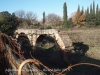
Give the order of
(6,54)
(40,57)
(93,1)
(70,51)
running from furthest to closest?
(93,1)
(40,57)
(70,51)
(6,54)

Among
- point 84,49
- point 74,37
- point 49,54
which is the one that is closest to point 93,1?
point 74,37

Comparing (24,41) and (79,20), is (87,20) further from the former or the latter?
(24,41)

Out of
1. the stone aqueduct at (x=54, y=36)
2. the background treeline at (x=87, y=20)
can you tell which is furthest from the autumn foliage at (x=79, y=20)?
the stone aqueduct at (x=54, y=36)

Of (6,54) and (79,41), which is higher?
(6,54)

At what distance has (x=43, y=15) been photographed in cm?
4922

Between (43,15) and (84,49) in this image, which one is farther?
(43,15)

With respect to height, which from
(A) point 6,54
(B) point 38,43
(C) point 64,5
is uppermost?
(C) point 64,5

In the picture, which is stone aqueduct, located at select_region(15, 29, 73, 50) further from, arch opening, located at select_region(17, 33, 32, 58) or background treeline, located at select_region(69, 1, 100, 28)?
background treeline, located at select_region(69, 1, 100, 28)

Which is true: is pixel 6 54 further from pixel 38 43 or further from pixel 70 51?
pixel 38 43

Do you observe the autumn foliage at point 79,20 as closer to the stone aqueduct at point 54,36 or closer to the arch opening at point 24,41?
the arch opening at point 24,41

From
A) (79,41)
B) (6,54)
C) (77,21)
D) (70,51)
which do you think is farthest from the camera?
(77,21)

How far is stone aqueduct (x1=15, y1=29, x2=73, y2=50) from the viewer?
62.9 feet

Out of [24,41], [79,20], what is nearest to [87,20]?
[79,20]

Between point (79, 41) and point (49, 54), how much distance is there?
6203mm
